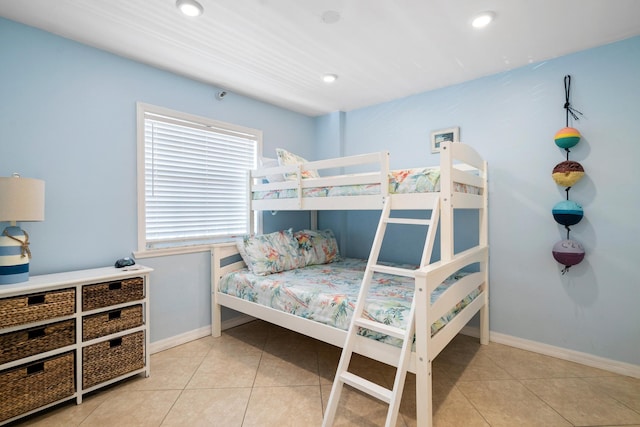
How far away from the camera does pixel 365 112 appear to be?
3.65 meters

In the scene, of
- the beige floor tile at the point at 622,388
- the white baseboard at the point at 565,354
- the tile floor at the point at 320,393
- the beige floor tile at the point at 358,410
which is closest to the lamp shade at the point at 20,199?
the tile floor at the point at 320,393

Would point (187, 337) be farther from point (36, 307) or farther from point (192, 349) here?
point (36, 307)

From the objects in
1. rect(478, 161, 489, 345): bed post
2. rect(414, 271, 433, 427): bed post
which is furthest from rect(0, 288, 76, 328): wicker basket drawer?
rect(478, 161, 489, 345): bed post

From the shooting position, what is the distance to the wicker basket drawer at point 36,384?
162 cm

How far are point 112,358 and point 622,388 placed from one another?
3375 mm

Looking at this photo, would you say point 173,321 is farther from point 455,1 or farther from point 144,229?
point 455,1

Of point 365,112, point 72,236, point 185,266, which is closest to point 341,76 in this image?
point 365,112

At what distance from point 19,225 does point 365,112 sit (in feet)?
10.7

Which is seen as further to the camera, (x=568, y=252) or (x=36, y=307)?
(x=568, y=252)

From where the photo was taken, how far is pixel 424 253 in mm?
1742

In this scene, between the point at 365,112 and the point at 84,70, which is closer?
the point at 84,70

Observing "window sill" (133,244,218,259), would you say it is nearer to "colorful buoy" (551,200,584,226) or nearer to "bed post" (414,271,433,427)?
"bed post" (414,271,433,427)

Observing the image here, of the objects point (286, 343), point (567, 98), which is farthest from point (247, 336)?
point (567, 98)

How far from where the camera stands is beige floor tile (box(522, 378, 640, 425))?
1.72 m
